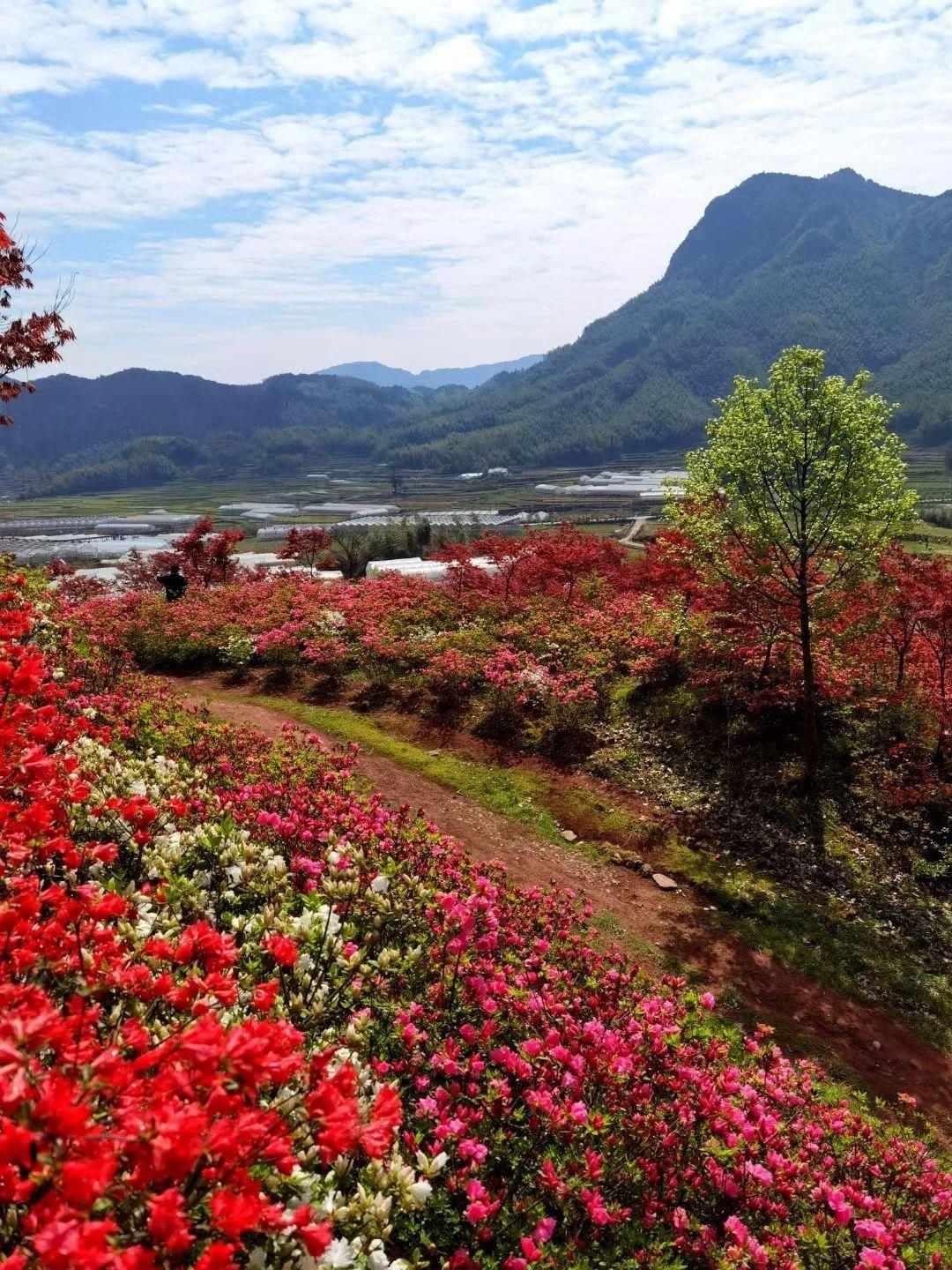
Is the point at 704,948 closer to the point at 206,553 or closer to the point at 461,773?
the point at 461,773

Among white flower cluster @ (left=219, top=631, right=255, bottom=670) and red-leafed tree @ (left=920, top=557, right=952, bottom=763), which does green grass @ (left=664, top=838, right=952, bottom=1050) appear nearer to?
red-leafed tree @ (left=920, top=557, right=952, bottom=763)

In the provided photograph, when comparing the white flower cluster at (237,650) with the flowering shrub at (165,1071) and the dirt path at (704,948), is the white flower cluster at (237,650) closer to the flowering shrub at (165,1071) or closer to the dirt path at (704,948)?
the dirt path at (704,948)

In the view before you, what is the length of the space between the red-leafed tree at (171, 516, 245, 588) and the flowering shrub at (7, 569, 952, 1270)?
26.4m

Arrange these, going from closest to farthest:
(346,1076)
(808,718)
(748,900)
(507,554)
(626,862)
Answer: (346,1076)
(748,900)
(626,862)
(808,718)
(507,554)

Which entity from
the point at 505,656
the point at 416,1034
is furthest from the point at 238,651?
the point at 416,1034

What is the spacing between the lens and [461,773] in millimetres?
15305

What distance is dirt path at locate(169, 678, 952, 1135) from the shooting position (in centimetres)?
864

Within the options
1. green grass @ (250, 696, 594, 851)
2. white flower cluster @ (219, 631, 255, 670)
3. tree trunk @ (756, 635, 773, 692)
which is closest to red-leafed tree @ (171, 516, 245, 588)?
white flower cluster @ (219, 631, 255, 670)

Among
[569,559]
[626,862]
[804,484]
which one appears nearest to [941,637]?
[804,484]

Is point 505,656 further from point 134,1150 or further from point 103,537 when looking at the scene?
point 103,537

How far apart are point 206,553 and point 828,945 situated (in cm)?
3024

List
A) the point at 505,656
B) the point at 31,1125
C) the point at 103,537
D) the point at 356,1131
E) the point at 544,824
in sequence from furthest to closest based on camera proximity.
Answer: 1. the point at 103,537
2. the point at 505,656
3. the point at 544,824
4. the point at 356,1131
5. the point at 31,1125

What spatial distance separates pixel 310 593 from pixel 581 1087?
23.0 meters

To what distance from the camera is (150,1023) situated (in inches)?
153
